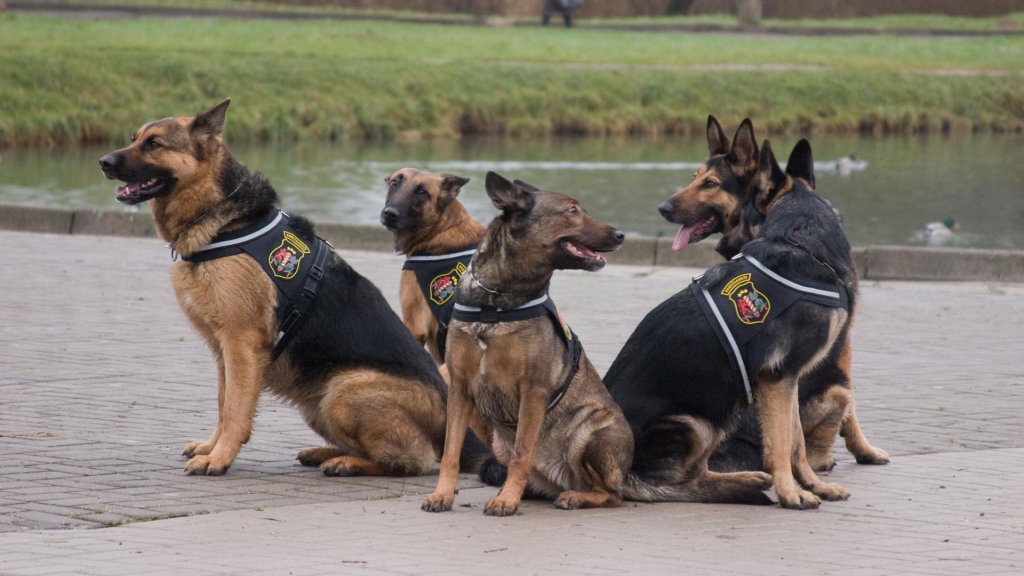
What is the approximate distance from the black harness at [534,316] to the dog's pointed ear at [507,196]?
0.42 m

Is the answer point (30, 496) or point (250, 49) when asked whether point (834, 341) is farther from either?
point (250, 49)

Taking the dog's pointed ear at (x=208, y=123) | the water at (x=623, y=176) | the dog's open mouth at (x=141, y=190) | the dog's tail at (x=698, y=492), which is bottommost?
the water at (x=623, y=176)

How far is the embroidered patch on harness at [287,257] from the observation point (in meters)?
6.32

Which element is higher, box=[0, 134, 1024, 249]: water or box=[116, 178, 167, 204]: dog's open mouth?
box=[116, 178, 167, 204]: dog's open mouth

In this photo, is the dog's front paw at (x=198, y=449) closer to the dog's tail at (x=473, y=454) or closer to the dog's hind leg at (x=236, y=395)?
the dog's hind leg at (x=236, y=395)

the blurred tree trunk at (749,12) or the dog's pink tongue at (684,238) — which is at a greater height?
the dog's pink tongue at (684,238)

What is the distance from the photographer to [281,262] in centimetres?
634

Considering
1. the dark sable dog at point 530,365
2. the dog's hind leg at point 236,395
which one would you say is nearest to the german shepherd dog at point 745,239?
the dark sable dog at point 530,365

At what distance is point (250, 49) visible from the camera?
3744 cm

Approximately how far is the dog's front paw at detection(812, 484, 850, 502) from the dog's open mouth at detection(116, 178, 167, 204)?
358cm

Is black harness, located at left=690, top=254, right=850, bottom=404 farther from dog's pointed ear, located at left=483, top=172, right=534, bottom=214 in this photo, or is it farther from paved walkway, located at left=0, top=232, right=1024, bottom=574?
dog's pointed ear, located at left=483, top=172, right=534, bottom=214

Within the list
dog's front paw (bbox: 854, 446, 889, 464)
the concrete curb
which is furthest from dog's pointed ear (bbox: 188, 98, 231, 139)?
the concrete curb

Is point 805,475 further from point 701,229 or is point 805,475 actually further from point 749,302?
point 701,229

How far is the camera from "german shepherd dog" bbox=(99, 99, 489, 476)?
20.4 feet
